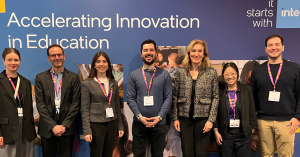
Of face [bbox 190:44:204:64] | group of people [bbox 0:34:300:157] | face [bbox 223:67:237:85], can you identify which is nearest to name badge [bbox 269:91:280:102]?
group of people [bbox 0:34:300:157]

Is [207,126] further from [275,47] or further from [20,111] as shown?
[20,111]

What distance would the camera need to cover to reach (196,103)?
8.13ft

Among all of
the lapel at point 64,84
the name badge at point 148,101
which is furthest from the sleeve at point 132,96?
the lapel at point 64,84

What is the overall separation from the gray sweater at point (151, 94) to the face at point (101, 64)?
393 mm

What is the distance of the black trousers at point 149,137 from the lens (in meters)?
2.47

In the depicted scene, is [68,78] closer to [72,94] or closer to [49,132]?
[72,94]

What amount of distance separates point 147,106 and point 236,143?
1268mm

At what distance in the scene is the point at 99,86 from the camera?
8.31ft

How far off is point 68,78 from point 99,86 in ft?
1.45

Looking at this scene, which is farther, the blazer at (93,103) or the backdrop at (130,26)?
the backdrop at (130,26)

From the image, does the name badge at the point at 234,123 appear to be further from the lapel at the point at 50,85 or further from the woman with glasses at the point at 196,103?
the lapel at the point at 50,85

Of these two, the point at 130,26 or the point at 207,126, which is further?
the point at 130,26

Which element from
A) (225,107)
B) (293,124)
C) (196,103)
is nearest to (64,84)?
(196,103)

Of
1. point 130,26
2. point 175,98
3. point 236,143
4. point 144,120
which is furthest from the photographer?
point 130,26
